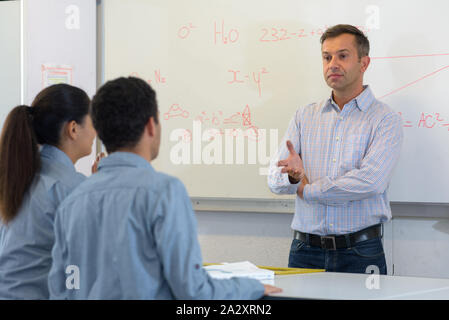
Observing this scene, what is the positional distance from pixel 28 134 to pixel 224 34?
63.5 inches

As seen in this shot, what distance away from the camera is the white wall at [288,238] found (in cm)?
284

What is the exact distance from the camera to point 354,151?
248 centimetres

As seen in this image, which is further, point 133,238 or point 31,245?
point 31,245

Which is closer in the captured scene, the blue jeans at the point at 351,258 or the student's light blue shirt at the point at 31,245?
the student's light blue shirt at the point at 31,245

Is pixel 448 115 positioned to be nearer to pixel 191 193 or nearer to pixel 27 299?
pixel 191 193

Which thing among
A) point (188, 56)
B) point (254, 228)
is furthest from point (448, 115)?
point (188, 56)

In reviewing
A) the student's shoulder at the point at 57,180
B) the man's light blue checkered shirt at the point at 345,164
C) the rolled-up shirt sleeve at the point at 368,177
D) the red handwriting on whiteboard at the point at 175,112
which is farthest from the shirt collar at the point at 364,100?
the student's shoulder at the point at 57,180

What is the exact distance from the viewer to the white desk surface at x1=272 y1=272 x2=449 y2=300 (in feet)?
5.40

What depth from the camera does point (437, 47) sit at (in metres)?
2.75

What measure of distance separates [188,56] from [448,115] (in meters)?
1.49

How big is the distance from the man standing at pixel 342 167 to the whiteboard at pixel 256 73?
31 cm

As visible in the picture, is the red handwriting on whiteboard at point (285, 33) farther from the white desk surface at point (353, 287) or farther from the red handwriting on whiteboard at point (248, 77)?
the white desk surface at point (353, 287)

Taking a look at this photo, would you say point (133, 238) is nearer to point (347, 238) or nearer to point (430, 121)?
point (347, 238)

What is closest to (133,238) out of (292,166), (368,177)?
(292,166)
